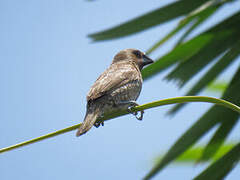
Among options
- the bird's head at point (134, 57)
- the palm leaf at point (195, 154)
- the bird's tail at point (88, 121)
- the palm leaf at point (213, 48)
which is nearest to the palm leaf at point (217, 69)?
the palm leaf at point (213, 48)

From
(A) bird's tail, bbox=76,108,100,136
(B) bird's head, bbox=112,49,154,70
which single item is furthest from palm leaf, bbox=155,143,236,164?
(B) bird's head, bbox=112,49,154,70

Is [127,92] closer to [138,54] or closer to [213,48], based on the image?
[213,48]

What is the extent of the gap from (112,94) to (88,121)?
692 millimetres

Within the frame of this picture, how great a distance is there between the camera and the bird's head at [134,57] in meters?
5.88

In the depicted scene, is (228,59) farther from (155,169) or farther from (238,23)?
(155,169)

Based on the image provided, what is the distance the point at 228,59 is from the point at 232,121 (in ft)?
Answer: 1.66

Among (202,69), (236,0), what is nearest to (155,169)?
(202,69)

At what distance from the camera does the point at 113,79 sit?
436cm

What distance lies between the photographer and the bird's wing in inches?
158

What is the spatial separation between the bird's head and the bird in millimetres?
688

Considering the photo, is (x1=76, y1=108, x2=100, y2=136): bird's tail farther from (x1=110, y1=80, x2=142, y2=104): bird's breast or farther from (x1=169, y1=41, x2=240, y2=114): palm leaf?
(x1=169, y1=41, x2=240, y2=114): palm leaf

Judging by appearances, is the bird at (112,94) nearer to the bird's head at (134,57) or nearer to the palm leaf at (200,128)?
the palm leaf at (200,128)

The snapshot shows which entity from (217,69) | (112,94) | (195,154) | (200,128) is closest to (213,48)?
(217,69)

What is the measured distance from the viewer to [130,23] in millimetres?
3621
